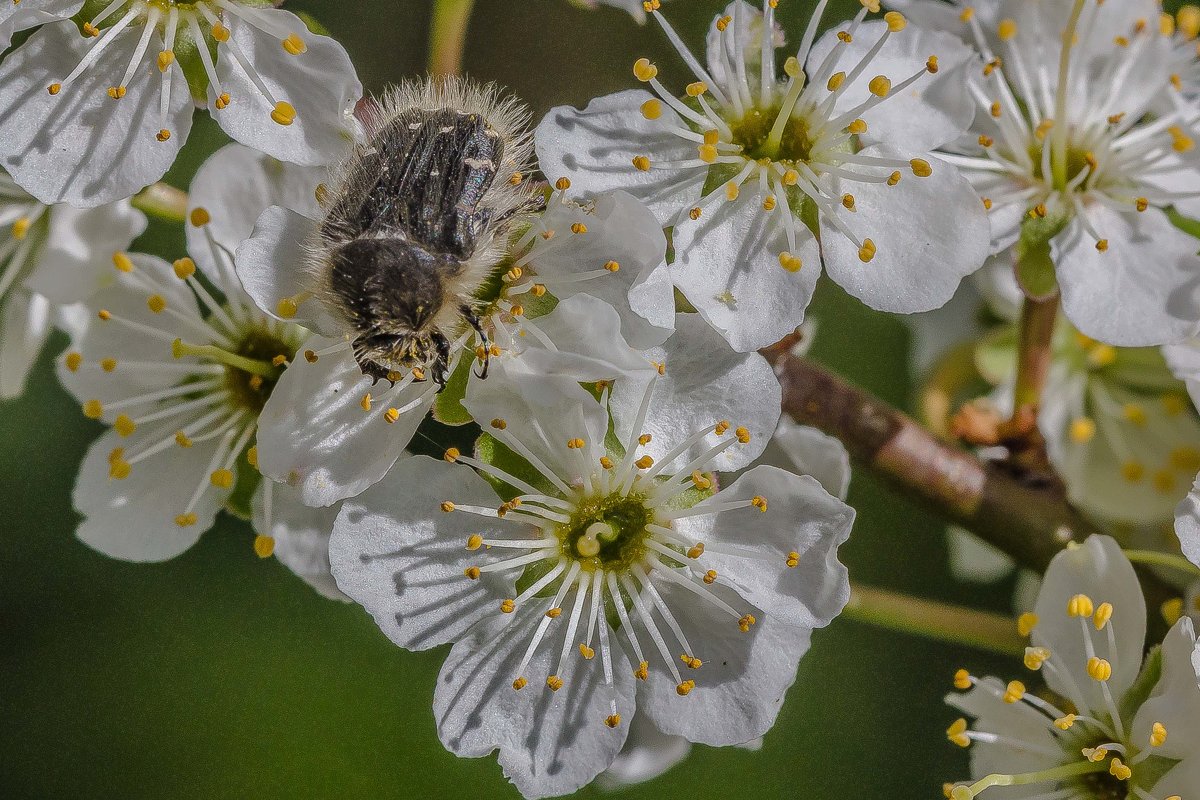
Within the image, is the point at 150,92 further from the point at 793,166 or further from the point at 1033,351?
the point at 1033,351

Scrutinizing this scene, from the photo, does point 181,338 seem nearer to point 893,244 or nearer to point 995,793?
point 893,244

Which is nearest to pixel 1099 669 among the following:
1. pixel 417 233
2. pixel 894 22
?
pixel 894 22

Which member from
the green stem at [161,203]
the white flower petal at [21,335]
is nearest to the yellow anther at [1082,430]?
the green stem at [161,203]

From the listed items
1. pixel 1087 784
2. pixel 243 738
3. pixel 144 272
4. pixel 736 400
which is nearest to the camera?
pixel 736 400

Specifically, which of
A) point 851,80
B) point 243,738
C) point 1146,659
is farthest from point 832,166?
point 243,738

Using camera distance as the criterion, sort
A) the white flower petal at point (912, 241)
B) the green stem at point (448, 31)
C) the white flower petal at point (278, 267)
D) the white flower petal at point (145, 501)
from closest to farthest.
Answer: the white flower petal at point (278, 267)
the white flower petal at point (912, 241)
the white flower petal at point (145, 501)
the green stem at point (448, 31)

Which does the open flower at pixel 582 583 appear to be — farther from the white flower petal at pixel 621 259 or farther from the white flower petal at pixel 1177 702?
the white flower petal at pixel 1177 702
